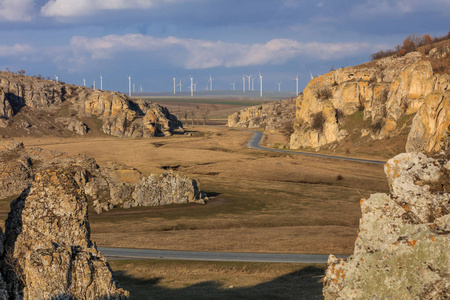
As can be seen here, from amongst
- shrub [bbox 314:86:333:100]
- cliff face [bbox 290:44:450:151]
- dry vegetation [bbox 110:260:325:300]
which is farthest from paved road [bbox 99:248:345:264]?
shrub [bbox 314:86:333:100]

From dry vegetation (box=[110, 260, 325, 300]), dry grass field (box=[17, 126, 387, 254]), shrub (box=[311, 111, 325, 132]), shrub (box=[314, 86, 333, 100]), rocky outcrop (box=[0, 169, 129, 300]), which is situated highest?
shrub (box=[314, 86, 333, 100])

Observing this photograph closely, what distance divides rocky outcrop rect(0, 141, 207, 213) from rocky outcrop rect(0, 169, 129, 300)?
59008mm

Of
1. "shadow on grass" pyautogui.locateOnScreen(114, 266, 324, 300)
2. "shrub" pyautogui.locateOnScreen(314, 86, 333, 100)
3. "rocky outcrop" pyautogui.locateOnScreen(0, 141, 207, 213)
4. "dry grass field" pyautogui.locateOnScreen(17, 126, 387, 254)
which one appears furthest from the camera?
"shrub" pyautogui.locateOnScreen(314, 86, 333, 100)

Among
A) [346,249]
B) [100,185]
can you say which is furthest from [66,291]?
[100,185]

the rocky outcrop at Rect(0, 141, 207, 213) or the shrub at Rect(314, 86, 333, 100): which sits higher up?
the shrub at Rect(314, 86, 333, 100)

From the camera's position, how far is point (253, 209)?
252 ft

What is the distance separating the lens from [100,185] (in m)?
80.9

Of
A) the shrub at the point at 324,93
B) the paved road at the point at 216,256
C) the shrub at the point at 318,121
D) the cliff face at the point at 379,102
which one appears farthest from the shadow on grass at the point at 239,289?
the shrub at the point at 324,93

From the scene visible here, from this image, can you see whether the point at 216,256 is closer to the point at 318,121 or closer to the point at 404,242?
the point at 404,242

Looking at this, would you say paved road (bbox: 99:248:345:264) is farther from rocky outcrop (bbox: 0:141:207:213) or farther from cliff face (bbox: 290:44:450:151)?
cliff face (bbox: 290:44:450:151)

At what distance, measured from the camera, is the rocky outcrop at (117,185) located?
3140 inches

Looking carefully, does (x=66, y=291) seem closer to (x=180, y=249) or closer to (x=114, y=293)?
(x=114, y=293)

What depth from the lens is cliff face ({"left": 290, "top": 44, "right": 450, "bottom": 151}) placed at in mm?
116438

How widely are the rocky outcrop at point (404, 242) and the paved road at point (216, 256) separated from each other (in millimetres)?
28384
